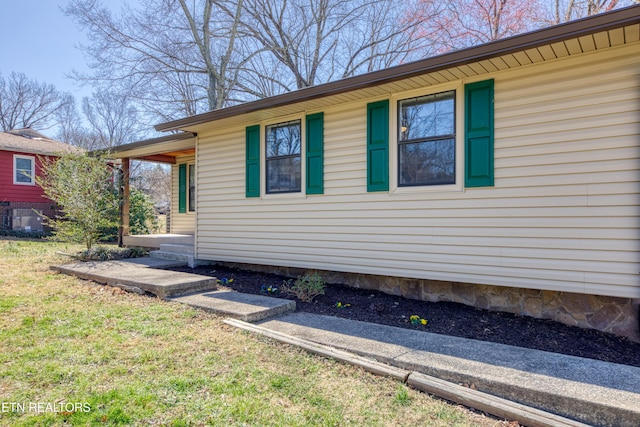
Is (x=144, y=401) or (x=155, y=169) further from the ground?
(x=155, y=169)

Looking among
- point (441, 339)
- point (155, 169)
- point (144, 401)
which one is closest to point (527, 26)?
point (441, 339)

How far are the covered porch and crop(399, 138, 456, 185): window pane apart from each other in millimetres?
4321

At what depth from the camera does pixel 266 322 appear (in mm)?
3871

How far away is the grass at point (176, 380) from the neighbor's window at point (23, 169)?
1272 centimetres

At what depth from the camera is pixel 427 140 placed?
14.5ft

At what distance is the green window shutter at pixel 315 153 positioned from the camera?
5.34 metres

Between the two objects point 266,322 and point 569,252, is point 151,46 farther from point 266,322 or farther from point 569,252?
point 569,252

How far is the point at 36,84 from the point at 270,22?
22939 millimetres

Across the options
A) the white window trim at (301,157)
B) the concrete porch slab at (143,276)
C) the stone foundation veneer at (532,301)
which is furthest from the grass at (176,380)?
the white window trim at (301,157)

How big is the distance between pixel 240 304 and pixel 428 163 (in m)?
2.79

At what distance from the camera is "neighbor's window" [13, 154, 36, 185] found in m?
13.8

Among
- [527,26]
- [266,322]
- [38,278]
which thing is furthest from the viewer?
[527,26]

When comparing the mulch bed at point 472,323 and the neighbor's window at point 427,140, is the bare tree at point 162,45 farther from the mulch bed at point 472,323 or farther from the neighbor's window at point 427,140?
the mulch bed at point 472,323

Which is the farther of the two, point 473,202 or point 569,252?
point 473,202
